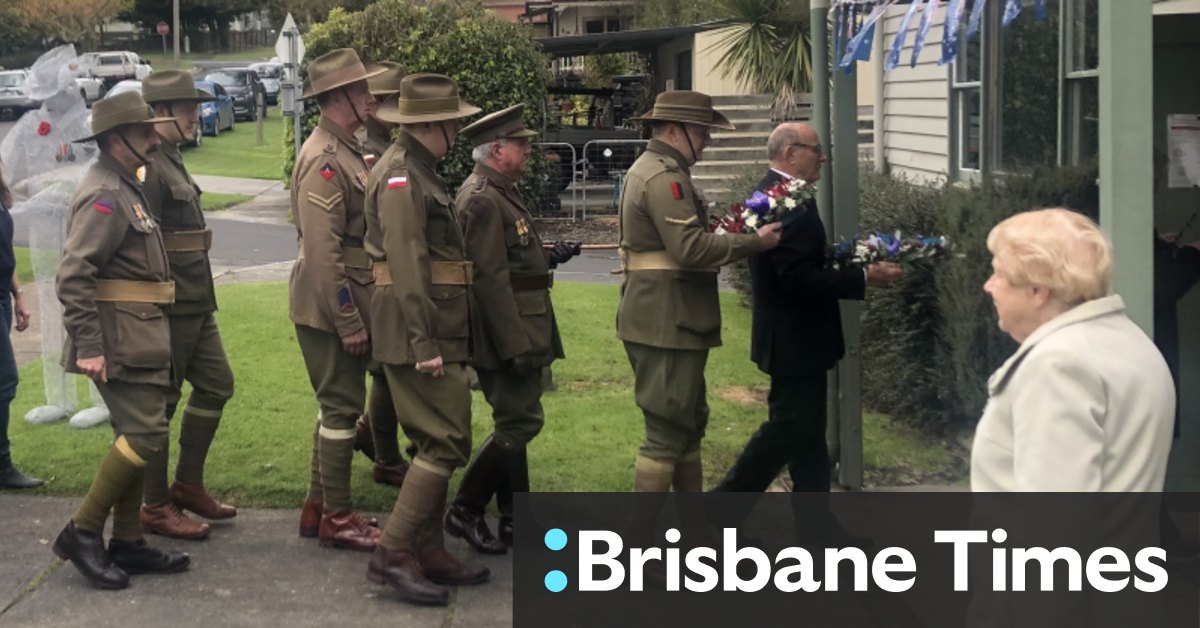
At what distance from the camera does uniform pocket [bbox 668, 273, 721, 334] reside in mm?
5930

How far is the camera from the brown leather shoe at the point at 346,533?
6.38 m

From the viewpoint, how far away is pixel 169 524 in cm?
655

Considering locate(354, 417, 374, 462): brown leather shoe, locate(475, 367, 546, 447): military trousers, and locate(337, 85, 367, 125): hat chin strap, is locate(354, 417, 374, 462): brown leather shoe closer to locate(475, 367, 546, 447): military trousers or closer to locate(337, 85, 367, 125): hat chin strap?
locate(475, 367, 546, 447): military trousers

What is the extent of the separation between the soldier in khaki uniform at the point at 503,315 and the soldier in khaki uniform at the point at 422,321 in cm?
21

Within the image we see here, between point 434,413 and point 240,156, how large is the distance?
3347 centimetres

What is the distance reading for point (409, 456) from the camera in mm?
7977

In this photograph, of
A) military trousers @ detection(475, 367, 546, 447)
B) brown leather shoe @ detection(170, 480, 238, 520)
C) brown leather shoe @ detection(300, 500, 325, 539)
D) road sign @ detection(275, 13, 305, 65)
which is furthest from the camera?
road sign @ detection(275, 13, 305, 65)

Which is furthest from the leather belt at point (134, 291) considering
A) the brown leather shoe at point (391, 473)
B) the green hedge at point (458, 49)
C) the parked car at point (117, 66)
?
the parked car at point (117, 66)

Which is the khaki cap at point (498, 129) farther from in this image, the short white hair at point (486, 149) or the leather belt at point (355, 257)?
the leather belt at point (355, 257)

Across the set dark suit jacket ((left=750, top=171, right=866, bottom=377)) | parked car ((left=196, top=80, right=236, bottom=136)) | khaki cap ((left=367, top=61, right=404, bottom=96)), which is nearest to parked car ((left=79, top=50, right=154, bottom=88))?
parked car ((left=196, top=80, right=236, bottom=136))

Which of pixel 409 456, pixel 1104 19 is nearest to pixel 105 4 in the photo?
pixel 409 456

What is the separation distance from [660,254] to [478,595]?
159 cm

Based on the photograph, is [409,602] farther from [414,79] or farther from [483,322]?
[414,79]

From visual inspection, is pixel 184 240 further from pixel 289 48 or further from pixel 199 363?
pixel 289 48
